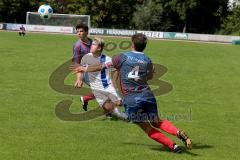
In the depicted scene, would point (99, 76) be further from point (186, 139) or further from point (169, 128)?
point (186, 139)

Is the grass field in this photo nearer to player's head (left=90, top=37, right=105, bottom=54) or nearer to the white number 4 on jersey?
the white number 4 on jersey

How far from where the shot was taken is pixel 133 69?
788cm

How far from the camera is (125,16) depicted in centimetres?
8556

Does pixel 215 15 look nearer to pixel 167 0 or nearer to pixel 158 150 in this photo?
pixel 167 0

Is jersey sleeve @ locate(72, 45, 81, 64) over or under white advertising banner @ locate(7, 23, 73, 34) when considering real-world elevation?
over

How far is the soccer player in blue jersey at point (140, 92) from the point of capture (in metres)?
7.81

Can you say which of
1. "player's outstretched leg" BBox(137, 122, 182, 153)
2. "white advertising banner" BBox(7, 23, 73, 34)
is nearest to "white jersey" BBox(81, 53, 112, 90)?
"player's outstretched leg" BBox(137, 122, 182, 153)

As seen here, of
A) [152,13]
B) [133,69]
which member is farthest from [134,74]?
[152,13]

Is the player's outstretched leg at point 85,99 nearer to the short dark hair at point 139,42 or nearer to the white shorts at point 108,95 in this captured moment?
the white shorts at point 108,95

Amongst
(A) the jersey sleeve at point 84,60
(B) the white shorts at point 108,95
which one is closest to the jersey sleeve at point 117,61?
(B) the white shorts at point 108,95

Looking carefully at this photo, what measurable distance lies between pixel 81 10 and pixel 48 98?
239ft

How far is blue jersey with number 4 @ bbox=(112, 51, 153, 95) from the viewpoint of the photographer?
7.83 meters

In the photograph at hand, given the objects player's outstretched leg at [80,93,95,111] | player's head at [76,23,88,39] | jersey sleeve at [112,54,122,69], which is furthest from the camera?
player's outstretched leg at [80,93,95,111]

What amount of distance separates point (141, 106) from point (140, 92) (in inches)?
8.9
